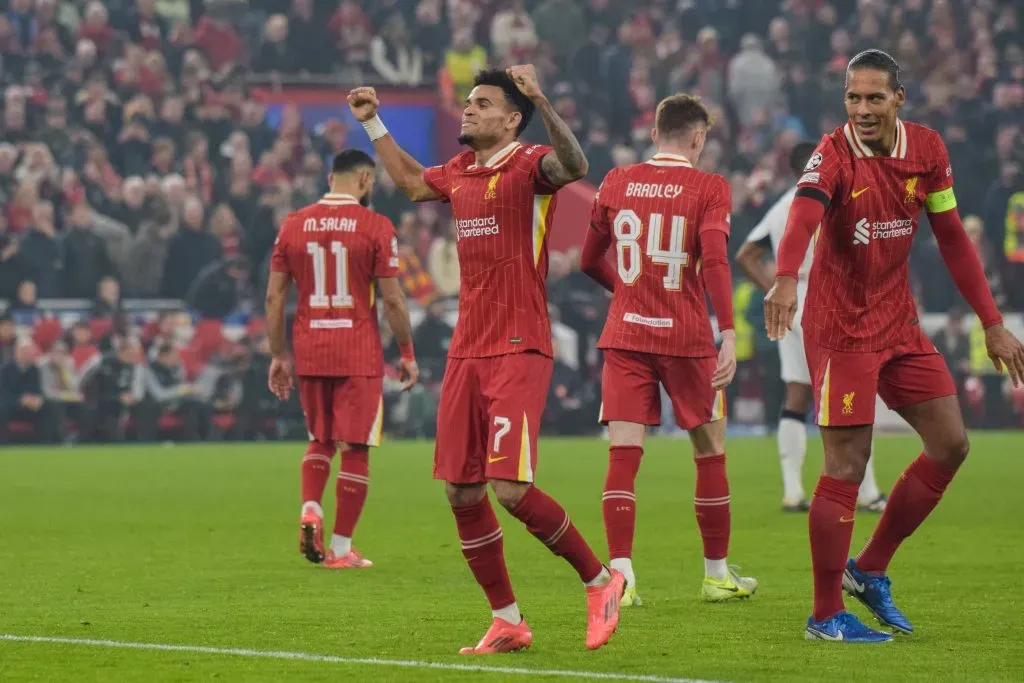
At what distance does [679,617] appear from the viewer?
7.91 metres

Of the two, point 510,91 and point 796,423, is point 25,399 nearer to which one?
point 796,423

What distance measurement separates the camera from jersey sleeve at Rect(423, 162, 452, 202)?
7.17 m

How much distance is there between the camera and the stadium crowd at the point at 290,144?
69.7 feet

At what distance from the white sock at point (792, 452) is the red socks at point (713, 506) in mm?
4286

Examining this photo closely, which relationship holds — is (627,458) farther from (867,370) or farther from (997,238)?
(997,238)

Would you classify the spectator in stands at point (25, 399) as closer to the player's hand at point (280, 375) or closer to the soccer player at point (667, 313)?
the player's hand at point (280, 375)

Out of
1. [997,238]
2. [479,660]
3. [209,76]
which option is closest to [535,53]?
[209,76]

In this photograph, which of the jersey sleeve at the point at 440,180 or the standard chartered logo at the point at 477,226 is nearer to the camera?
the standard chartered logo at the point at 477,226

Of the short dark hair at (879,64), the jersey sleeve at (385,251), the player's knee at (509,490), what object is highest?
the short dark hair at (879,64)

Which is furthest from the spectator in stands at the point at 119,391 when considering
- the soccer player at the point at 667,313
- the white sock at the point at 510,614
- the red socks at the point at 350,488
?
the white sock at the point at 510,614

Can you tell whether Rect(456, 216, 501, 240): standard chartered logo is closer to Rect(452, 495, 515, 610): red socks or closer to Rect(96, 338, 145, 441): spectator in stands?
Rect(452, 495, 515, 610): red socks

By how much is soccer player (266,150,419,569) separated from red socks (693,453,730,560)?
2408 millimetres

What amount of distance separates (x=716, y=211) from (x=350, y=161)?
122 inches

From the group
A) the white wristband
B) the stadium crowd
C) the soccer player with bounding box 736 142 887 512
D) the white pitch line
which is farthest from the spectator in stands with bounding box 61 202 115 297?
the white wristband
